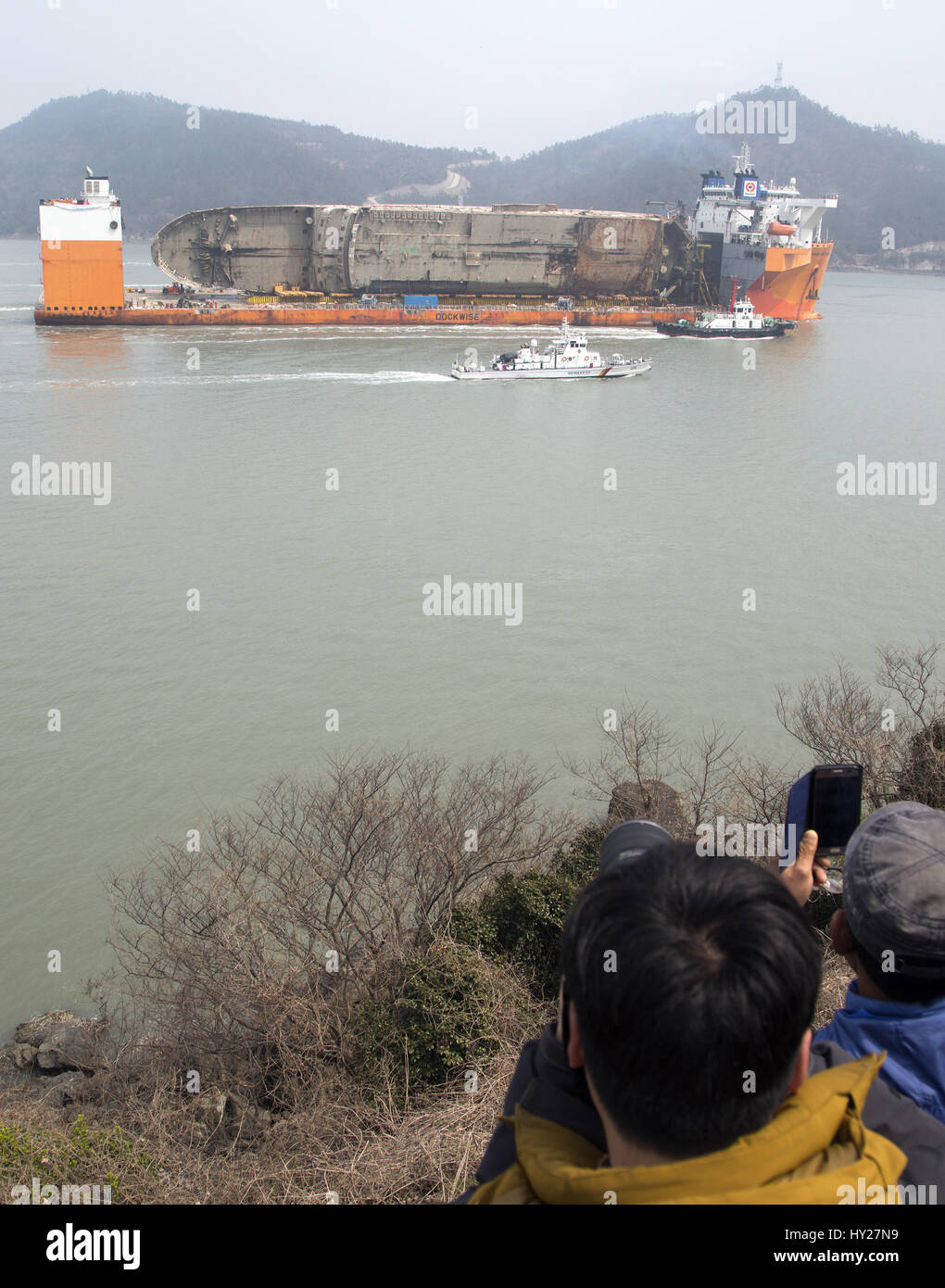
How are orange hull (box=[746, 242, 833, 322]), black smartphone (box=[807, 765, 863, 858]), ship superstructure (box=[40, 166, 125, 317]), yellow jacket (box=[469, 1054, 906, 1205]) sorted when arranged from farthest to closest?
orange hull (box=[746, 242, 833, 322]) → ship superstructure (box=[40, 166, 125, 317]) → black smartphone (box=[807, 765, 863, 858]) → yellow jacket (box=[469, 1054, 906, 1205])

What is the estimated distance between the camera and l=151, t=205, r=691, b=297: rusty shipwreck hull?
42.6 m

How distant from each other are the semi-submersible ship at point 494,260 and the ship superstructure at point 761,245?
67 mm

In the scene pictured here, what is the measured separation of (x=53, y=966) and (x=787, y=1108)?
703 cm

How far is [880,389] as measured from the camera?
27.8m

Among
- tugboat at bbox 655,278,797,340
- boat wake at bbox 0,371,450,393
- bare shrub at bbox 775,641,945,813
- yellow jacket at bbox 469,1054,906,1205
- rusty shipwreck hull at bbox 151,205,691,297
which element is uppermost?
rusty shipwreck hull at bbox 151,205,691,297

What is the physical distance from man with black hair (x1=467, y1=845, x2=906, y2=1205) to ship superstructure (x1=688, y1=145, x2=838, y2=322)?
43.4 m

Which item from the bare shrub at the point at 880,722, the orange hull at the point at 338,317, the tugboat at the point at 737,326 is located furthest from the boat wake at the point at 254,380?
the bare shrub at the point at 880,722

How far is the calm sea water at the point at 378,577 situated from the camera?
907cm

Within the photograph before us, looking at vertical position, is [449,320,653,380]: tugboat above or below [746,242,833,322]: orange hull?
below

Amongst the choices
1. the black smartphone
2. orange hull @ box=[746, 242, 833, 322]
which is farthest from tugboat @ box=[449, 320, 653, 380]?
the black smartphone

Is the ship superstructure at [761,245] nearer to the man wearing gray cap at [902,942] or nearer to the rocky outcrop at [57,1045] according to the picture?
the rocky outcrop at [57,1045]

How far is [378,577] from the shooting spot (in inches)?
534

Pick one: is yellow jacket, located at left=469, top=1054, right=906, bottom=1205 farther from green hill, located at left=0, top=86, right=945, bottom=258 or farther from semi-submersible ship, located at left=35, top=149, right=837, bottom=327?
green hill, located at left=0, top=86, right=945, bottom=258

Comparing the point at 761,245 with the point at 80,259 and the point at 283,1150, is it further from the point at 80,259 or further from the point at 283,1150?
the point at 283,1150
